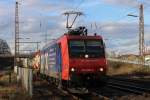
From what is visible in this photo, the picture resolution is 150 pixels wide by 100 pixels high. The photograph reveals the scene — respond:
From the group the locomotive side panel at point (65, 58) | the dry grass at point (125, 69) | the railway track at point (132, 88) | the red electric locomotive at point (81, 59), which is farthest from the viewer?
the dry grass at point (125, 69)

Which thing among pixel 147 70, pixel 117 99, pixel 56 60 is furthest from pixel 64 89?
pixel 147 70

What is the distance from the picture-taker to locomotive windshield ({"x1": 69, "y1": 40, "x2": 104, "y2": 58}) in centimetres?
2548

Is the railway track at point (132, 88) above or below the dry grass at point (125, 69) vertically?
below

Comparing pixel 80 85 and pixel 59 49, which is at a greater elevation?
pixel 59 49

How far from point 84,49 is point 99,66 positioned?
4.07 ft

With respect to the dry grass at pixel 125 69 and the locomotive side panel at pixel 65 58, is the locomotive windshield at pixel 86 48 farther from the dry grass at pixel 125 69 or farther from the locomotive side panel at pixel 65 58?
the dry grass at pixel 125 69

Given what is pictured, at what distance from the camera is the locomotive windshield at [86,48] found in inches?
1003

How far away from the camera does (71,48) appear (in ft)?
83.9

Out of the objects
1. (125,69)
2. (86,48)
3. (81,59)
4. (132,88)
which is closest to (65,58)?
(81,59)

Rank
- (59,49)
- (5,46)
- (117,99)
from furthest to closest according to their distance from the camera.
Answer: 1. (5,46)
2. (59,49)
3. (117,99)

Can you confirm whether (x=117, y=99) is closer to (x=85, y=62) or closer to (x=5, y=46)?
(x=85, y=62)

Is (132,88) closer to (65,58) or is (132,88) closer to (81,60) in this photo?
(81,60)

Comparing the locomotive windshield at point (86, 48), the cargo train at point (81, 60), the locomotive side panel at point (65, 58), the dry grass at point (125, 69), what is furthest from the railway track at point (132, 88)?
the dry grass at point (125, 69)

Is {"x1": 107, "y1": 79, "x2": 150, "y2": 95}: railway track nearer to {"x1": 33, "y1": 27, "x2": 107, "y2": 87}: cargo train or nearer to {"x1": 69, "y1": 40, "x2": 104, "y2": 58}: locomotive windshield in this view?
{"x1": 33, "y1": 27, "x2": 107, "y2": 87}: cargo train
